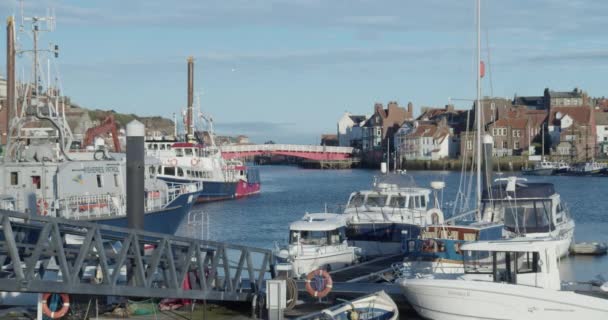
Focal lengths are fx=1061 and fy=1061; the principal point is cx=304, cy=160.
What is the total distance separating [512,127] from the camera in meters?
133

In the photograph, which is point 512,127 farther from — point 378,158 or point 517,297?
point 517,297

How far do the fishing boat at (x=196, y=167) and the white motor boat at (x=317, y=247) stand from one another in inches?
1440

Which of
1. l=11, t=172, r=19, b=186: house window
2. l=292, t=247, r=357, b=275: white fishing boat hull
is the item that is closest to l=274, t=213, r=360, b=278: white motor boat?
l=292, t=247, r=357, b=275: white fishing boat hull

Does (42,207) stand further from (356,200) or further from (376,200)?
(376,200)

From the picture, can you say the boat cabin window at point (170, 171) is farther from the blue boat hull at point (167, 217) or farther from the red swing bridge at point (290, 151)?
the red swing bridge at point (290, 151)

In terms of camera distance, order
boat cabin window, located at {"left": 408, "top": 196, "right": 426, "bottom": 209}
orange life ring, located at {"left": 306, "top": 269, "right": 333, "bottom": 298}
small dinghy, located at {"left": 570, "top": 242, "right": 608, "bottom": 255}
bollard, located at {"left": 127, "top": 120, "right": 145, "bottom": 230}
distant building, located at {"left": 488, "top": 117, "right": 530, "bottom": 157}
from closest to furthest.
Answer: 1. bollard, located at {"left": 127, "top": 120, "right": 145, "bottom": 230}
2. orange life ring, located at {"left": 306, "top": 269, "right": 333, "bottom": 298}
3. boat cabin window, located at {"left": 408, "top": 196, "right": 426, "bottom": 209}
4. small dinghy, located at {"left": 570, "top": 242, "right": 608, "bottom": 255}
5. distant building, located at {"left": 488, "top": 117, "right": 530, "bottom": 157}

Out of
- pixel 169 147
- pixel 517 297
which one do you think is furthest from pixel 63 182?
pixel 169 147

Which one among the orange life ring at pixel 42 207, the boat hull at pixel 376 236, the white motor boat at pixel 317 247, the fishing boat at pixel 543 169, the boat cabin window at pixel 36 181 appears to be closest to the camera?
the white motor boat at pixel 317 247

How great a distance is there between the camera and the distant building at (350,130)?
17410 centimetres

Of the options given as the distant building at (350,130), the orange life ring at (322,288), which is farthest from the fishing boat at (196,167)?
the distant building at (350,130)

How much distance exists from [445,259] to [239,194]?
54.4 metres

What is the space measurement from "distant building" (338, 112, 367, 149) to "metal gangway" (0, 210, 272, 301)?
488 feet

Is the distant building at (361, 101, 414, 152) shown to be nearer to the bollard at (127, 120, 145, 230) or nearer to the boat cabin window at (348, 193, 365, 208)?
the boat cabin window at (348, 193, 365, 208)

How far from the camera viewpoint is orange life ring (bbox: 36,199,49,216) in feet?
116
